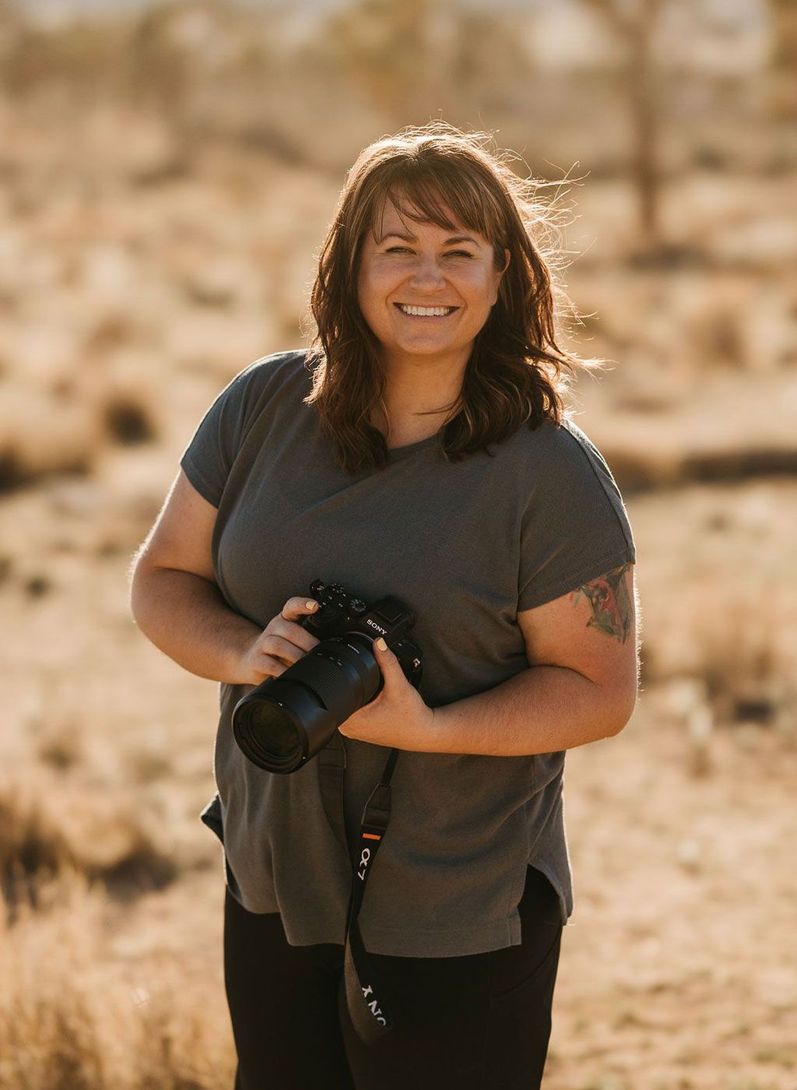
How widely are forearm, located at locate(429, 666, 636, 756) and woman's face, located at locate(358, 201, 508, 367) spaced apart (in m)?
0.50

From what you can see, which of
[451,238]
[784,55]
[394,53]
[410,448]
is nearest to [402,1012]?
[410,448]

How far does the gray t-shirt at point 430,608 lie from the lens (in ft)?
5.88

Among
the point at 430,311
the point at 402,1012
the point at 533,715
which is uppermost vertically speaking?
the point at 430,311

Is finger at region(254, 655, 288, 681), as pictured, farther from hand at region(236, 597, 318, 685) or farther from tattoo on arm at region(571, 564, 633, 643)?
tattoo on arm at region(571, 564, 633, 643)

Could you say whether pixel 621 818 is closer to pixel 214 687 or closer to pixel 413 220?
pixel 214 687

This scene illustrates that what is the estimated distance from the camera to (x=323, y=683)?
1.67m

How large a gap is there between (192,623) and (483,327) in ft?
2.11

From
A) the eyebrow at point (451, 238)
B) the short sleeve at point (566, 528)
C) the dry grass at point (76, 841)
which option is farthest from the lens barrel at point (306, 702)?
the dry grass at point (76, 841)

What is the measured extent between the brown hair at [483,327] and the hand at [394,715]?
32 cm

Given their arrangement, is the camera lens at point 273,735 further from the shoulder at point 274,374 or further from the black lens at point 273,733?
the shoulder at point 274,374

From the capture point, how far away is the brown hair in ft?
6.08

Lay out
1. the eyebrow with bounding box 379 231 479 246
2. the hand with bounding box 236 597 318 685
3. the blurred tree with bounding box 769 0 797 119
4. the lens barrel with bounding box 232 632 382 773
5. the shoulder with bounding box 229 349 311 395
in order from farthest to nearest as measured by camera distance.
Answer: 1. the blurred tree with bounding box 769 0 797 119
2. the shoulder with bounding box 229 349 311 395
3. the eyebrow with bounding box 379 231 479 246
4. the hand with bounding box 236 597 318 685
5. the lens barrel with bounding box 232 632 382 773

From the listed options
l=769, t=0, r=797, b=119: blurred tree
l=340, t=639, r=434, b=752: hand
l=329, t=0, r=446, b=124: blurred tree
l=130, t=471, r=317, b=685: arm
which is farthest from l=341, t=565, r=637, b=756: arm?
l=329, t=0, r=446, b=124: blurred tree

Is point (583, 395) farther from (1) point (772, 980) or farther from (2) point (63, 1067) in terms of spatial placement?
(2) point (63, 1067)
